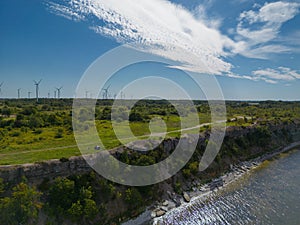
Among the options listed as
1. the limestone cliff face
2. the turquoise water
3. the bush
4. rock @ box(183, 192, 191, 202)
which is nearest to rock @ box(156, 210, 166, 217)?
the turquoise water

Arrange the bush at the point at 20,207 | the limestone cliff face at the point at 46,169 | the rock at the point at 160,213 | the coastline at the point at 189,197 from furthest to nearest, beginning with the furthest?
the rock at the point at 160,213 → the coastline at the point at 189,197 → the limestone cliff face at the point at 46,169 → the bush at the point at 20,207

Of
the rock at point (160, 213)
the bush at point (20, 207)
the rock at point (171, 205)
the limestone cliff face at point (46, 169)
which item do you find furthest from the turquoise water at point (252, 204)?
the bush at point (20, 207)

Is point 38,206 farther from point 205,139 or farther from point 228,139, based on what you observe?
point 228,139

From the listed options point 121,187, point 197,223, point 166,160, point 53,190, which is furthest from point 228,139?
point 53,190

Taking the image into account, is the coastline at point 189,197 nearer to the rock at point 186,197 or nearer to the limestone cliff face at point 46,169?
the rock at point 186,197

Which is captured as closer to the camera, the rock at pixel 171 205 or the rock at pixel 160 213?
the rock at pixel 160 213

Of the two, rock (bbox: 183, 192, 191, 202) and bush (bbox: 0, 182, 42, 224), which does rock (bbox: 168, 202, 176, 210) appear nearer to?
rock (bbox: 183, 192, 191, 202)

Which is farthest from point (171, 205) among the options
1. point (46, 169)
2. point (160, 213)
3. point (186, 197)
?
point (46, 169)
